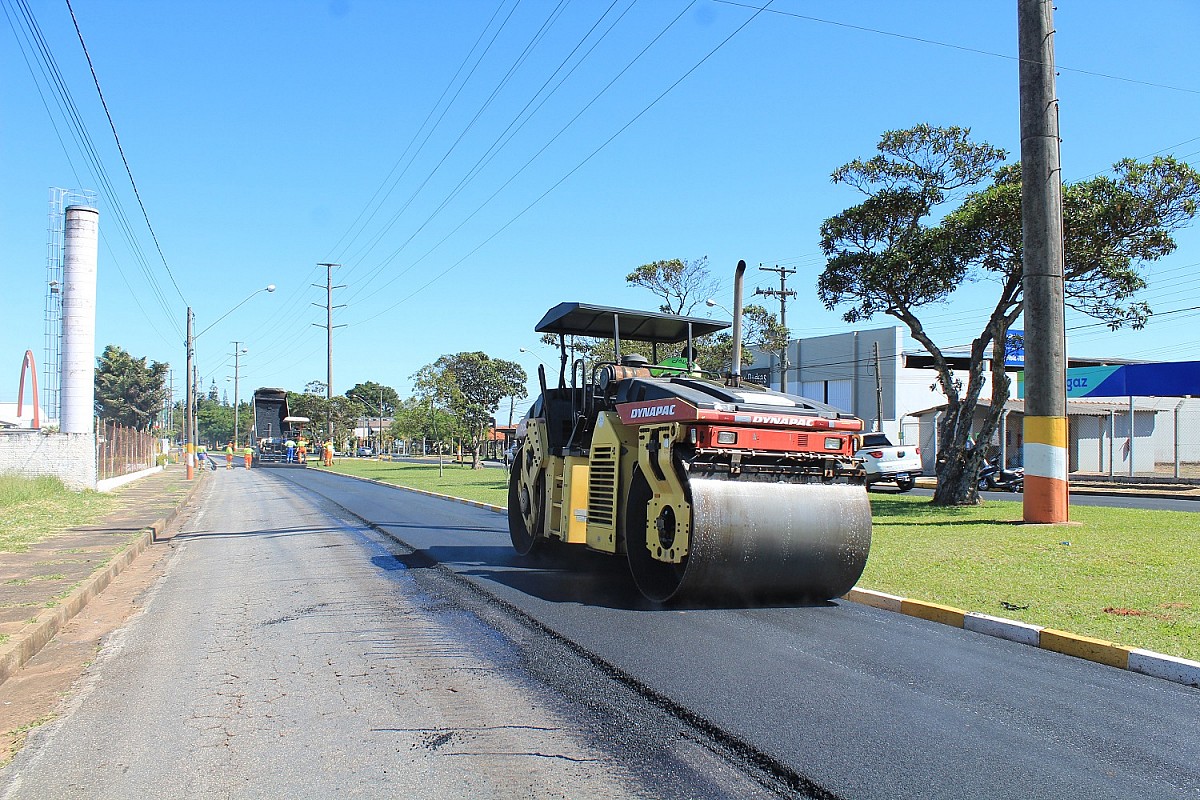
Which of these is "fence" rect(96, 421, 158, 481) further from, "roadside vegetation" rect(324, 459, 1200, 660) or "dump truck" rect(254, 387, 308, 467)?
"roadside vegetation" rect(324, 459, 1200, 660)

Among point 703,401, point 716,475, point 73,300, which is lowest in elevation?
point 716,475

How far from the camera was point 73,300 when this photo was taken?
24.5 meters

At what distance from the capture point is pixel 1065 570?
9.13 metres

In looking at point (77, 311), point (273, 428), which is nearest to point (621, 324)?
point (77, 311)

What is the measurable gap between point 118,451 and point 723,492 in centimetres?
2676

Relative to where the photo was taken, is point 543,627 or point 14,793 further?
point 543,627

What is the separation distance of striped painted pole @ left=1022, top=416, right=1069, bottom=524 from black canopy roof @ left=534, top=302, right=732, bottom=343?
5.53 meters

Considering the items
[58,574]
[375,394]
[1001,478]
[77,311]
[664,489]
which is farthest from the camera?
[375,394]

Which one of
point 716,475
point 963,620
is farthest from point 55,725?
point 963,620

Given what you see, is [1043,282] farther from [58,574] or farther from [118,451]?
[118,451]

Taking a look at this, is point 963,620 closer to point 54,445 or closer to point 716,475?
point 716,475

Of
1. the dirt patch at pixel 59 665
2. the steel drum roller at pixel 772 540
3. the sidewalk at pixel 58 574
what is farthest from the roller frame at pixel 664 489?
the sidewalk at pixel 58 574

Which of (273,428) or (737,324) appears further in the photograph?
(273,428)

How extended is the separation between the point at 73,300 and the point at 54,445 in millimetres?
4631
